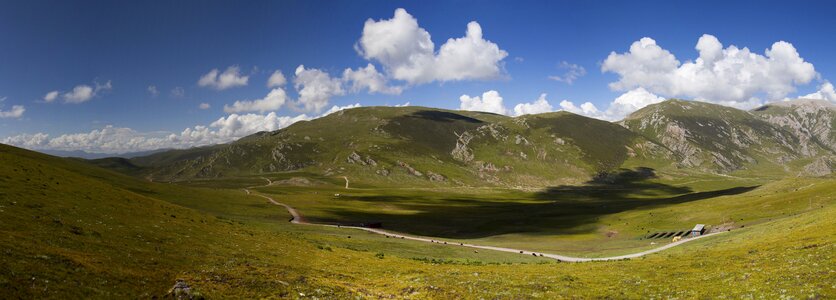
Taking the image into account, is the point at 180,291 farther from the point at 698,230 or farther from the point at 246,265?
the point at 698,230

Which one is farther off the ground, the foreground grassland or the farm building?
the foreground grassland

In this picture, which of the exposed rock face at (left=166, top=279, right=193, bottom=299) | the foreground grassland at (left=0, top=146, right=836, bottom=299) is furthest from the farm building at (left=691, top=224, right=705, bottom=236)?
the exposed rock face at (left=166, top=279, right=193, bottom=299)

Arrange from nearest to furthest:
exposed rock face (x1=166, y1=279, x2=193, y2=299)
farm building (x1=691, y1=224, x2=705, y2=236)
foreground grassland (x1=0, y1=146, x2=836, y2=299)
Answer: exposed rock face (x1=166, y1=279, x2=193, y2=299) → foreground grassland (x1=0, y1=146, x2=836, y2=299) → farm building (x1=691, y1=224, x2=705, y2=236)

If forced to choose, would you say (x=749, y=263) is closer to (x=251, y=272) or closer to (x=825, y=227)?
(x=825, y=227)

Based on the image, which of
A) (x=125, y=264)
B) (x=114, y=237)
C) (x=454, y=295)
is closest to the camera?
(x=125, y=264)

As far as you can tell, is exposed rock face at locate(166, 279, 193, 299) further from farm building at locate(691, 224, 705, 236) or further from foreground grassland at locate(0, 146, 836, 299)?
farm building at locate(691, 224, 705, 236)

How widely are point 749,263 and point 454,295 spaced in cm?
2436

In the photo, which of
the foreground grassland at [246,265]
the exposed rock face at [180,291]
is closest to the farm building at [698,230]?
the foreground grassland at [246,265]

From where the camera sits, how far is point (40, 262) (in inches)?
784

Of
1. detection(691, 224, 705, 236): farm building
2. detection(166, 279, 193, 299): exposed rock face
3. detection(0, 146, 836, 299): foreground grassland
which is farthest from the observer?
detection(691, 224, 705, 236): farm building

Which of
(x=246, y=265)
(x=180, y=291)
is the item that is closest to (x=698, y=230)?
(x=246, y=265)

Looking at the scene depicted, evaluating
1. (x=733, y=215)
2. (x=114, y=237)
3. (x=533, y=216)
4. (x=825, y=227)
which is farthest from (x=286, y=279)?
(x=533, y=216)

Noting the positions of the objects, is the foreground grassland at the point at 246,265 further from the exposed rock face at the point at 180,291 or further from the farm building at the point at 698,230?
the farm building at the point at 698,230

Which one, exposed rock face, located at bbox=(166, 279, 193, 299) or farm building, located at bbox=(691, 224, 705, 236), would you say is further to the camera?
farm building, located at bbox=(691, 224, 705, 236)
